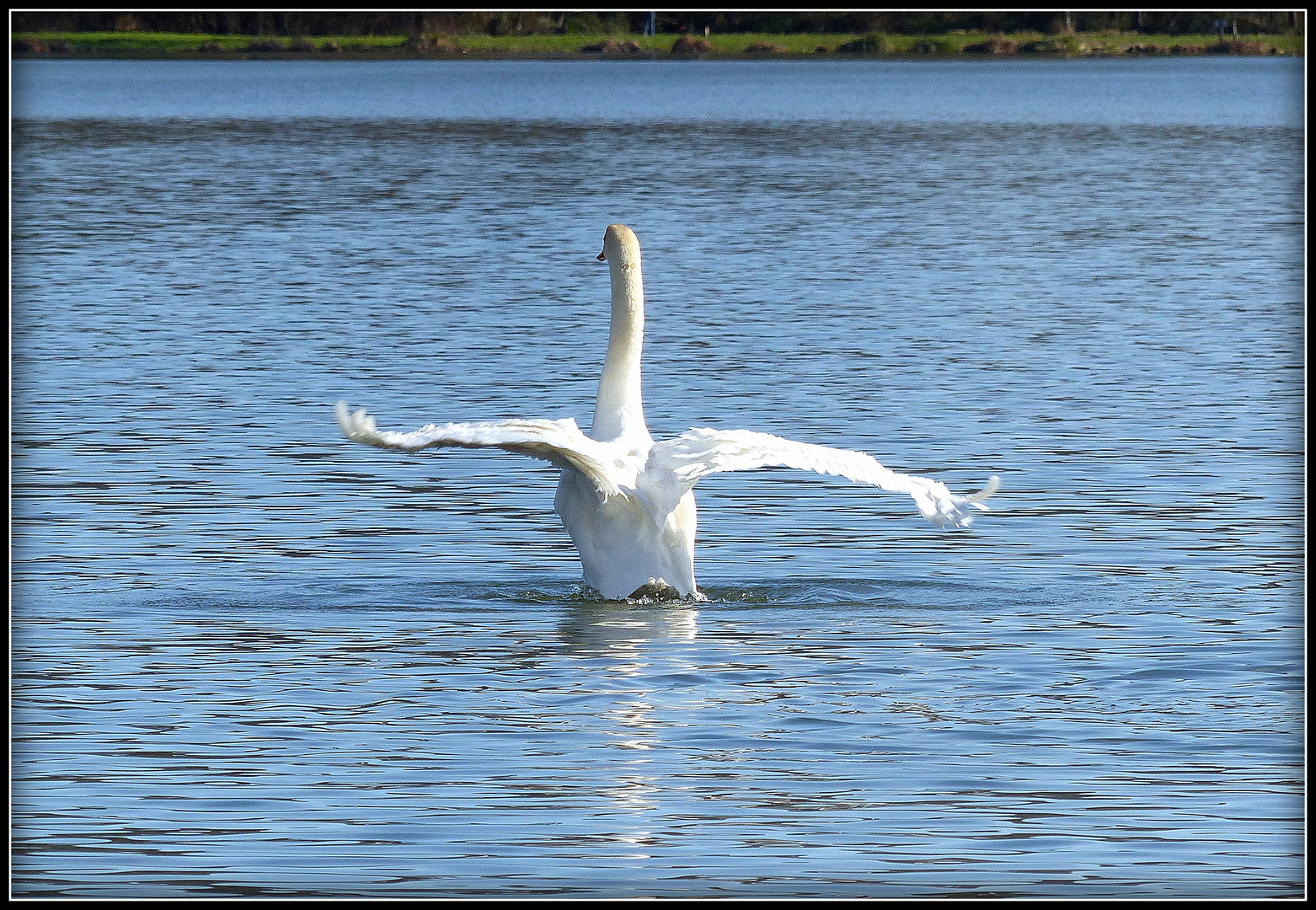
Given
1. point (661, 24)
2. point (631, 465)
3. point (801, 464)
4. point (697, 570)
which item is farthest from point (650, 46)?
point (801, 464)

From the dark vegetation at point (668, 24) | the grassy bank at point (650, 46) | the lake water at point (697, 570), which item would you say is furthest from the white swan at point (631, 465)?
the grassy bank at point (650, 46)

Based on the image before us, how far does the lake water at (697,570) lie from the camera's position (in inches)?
337

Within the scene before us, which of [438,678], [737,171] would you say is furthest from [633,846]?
[737,171]

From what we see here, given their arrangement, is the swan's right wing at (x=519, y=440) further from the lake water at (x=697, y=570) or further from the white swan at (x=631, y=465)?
the lake water at (x=697, y=570)

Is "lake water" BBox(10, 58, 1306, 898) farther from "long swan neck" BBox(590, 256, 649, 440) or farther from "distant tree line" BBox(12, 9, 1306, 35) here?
"distant tree line" BBox(12, 9, 1306, 35)

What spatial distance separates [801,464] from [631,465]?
2.98ft

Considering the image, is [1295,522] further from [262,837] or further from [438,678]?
[262,837]

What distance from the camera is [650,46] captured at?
118 meters

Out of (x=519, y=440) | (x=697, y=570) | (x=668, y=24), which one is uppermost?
(x=668, y=24)

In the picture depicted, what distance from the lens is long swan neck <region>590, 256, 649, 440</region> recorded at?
1213cm

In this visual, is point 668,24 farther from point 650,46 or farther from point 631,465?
point 631,465

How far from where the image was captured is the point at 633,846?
843 centimetres

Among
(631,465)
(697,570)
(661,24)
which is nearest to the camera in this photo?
(631,465)

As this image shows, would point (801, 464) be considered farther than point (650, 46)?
No
